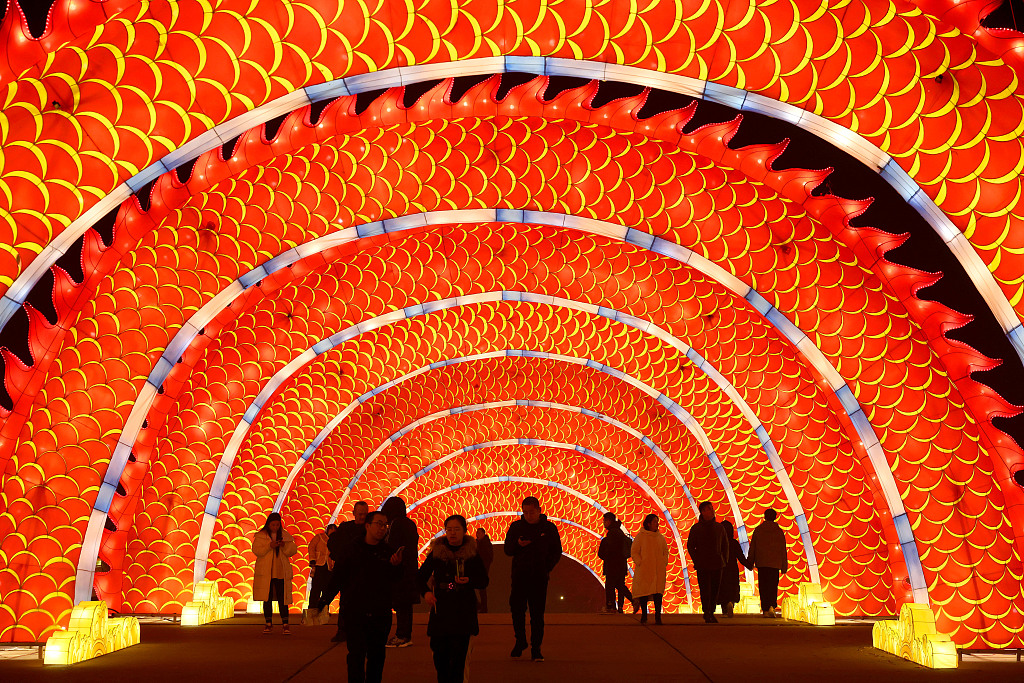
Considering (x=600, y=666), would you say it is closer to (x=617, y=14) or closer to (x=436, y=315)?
(x=617, y=14)

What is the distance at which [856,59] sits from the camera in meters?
9.84

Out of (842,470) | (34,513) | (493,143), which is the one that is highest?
(493,143)

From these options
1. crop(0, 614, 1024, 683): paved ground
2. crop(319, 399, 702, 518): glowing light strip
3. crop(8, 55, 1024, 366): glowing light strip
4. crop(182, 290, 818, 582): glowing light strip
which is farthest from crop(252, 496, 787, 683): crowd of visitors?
crop(319, 399, 702, 518): glowing light strip

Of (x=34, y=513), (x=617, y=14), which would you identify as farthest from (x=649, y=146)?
(x=34, y=513)

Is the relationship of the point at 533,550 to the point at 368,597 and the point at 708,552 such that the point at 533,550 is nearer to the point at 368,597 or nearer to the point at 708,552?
the point at 368,597

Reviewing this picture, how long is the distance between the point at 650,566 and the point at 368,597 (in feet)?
28.5

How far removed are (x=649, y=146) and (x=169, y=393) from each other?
8438 mm

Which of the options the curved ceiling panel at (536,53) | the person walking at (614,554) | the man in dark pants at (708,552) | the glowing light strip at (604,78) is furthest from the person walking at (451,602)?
the person walking at (614,554)

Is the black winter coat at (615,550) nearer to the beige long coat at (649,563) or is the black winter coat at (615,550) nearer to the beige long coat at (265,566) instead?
the beige long coat at (649,563)

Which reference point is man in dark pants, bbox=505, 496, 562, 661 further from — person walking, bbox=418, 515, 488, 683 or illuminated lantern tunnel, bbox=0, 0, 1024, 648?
illuminated lantern tunnel, bbox=0, 0, 1024, 648

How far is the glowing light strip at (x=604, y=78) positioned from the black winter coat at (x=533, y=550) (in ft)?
14.4

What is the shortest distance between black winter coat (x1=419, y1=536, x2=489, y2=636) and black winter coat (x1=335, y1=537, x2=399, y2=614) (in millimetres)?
274

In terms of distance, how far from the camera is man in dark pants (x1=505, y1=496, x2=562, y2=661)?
10.0 m

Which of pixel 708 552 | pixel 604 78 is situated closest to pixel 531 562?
pixel 604 78
